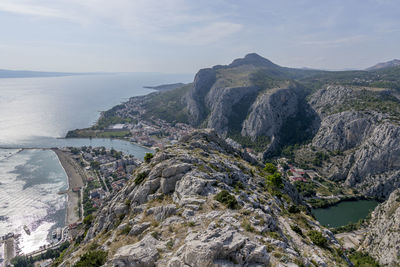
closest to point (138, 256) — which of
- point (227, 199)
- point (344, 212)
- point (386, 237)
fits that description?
point (227, 199)

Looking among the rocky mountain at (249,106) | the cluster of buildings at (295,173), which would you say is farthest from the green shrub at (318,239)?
the rocky mountain at (249,106)

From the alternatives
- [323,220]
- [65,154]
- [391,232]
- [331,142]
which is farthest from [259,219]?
[65,154]

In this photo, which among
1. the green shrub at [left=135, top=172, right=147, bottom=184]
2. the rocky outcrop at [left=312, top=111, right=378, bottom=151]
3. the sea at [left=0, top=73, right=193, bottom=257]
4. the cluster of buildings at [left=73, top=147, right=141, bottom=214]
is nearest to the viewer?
the green shrub at [left=135, top=172, right=147, bottom=184]

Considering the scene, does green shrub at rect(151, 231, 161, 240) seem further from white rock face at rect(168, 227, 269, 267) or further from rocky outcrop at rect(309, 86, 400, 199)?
rocky outcrop at rect(309, 86, 400, 199)

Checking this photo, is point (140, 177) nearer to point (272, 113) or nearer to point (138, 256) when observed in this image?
point (138, 256)

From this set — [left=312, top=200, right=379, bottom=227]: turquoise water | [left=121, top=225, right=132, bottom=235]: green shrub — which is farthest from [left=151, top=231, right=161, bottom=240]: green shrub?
[left=312, top=200, right=379, bottom=227]: turquoise water
